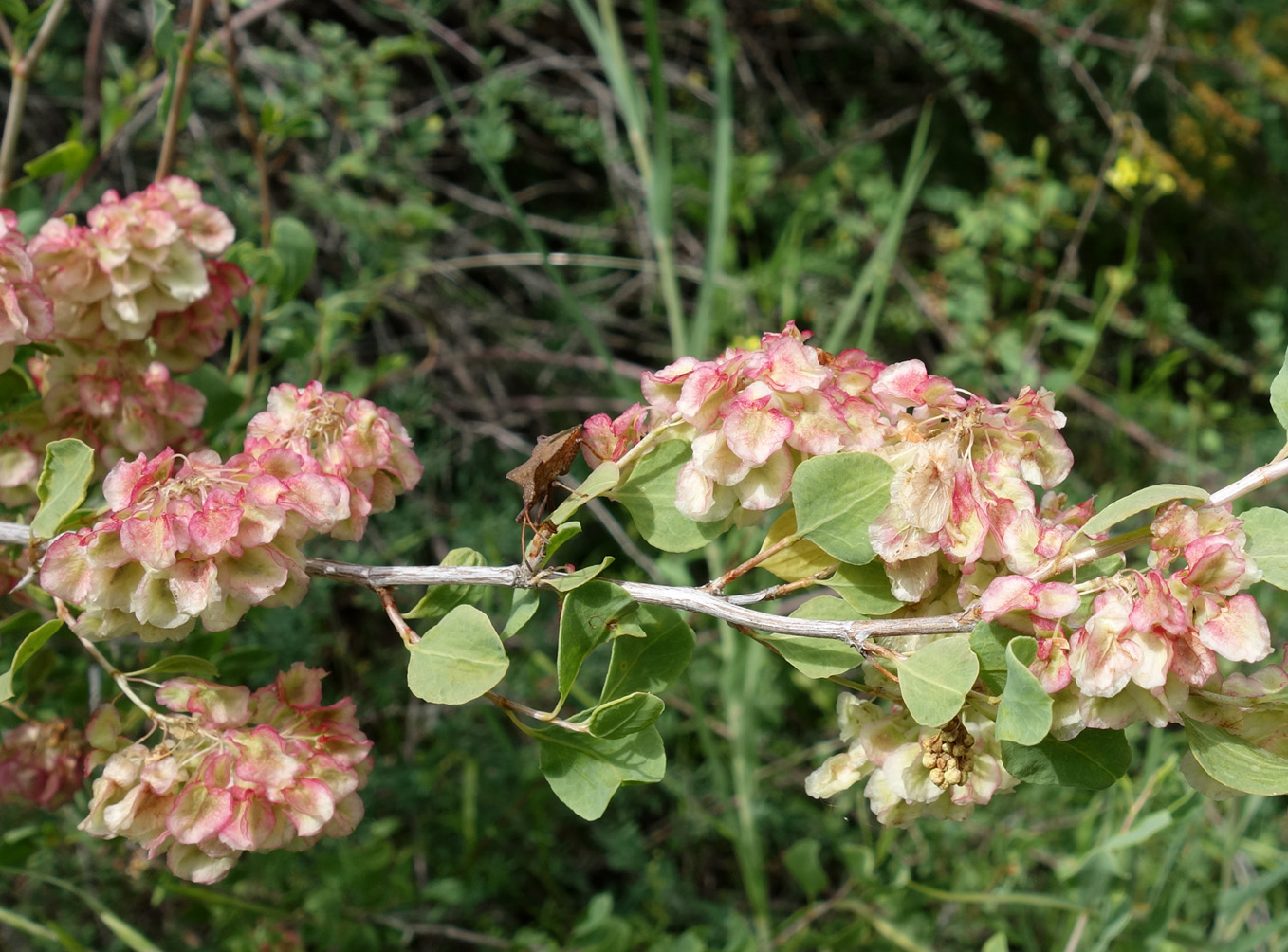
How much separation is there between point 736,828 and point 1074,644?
2.79 ft

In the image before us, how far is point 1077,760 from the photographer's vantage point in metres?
0.51

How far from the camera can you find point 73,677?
93 centimetres

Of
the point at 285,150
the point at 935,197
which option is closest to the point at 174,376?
the point at 285,150

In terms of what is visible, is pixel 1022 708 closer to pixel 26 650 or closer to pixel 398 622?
pixel 398 622

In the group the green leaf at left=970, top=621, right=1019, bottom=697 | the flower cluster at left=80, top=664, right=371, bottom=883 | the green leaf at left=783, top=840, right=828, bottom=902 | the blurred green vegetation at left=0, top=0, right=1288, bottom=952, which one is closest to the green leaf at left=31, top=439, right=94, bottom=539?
the flower cluster at left=80, top=664, right=371, bottom=883

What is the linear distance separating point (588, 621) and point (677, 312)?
82 centimetres

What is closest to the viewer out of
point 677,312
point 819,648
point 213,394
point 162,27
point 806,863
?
point 819,648

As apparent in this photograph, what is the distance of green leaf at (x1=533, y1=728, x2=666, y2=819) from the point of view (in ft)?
1.82

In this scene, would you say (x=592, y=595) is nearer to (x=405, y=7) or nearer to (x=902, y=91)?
(x=405, y=7)

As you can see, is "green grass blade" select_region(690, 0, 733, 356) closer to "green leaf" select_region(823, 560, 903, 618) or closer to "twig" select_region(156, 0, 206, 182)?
"twig" select_region(156, 0, 206, 182)

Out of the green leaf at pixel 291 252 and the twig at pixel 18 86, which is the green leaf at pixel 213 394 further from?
the twig at pixel 18 86

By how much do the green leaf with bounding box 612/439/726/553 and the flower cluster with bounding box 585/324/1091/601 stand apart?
14mm

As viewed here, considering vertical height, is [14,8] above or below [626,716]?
above

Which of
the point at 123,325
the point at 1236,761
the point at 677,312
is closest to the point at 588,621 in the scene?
the point at 1236,761
